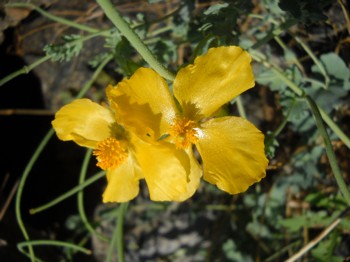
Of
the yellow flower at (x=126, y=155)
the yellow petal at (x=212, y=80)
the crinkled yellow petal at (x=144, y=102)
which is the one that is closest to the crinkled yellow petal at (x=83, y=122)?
the yellow flower at (x=126, y=155)

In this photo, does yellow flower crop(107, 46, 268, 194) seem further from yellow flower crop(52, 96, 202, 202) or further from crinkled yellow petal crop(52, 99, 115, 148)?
crinkled yellow petal crop(52, 99, 115, 148)

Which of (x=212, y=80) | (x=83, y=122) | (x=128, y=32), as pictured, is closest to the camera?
(x=128, y=32)

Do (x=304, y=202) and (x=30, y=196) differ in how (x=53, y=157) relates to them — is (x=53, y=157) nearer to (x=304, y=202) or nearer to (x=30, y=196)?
(x=30, y=196)

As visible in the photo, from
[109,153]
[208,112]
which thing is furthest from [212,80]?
[109,153]

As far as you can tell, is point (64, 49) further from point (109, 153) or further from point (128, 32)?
point (128, 32)

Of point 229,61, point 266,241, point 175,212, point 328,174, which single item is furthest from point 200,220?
point 229,61

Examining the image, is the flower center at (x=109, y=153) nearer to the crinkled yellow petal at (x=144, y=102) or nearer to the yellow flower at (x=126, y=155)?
the yellow flower at (x=126, y=155)

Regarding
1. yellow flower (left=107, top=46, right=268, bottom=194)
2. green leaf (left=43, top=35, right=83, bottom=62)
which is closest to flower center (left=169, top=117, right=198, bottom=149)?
yellow flower (left=107, top=46, right=268, bottom=194)
